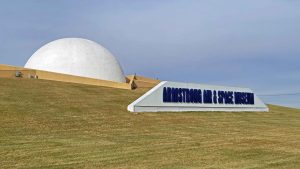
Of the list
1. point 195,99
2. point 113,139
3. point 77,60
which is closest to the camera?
point 113,139

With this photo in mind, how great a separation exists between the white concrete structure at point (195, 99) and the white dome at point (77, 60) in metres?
15.7

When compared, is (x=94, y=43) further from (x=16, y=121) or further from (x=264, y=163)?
(x=264, y=163)

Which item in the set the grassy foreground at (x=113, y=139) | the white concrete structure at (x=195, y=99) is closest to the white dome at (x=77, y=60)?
the white concrete structure at (x=195, y=99)

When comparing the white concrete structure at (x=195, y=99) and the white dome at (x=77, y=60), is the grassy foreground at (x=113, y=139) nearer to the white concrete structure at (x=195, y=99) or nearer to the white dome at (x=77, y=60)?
the white concrete structure at (x=195, y=99)

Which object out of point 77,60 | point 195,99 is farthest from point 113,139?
point 77,60

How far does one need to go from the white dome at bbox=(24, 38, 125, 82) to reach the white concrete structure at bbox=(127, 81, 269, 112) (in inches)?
617

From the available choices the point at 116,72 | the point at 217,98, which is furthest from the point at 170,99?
the point at 116,72

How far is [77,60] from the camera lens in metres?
A: 46.2

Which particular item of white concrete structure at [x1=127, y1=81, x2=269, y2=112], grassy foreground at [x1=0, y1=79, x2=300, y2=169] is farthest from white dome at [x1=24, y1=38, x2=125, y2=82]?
grassy foreground at [x1=0, y1=79, x2=300, y2=169]

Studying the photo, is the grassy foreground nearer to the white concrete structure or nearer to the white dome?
the white concrete structure

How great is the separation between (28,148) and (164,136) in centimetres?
694

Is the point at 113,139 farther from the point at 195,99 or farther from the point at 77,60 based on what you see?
the point at 77,60

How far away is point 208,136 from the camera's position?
20203 mm

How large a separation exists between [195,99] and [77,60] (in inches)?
704
